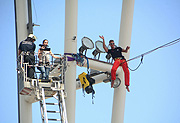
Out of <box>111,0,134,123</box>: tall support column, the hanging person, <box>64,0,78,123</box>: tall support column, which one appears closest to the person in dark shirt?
the hanging person

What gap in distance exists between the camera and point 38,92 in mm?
13125

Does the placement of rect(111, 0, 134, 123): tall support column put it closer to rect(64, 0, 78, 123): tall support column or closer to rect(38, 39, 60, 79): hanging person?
rect(64, 0, 78, 123): tall support column

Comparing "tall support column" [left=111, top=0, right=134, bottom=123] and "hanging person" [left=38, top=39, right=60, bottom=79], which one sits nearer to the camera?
"hanging person" [left=38, top=39, right=60, bottom=79]

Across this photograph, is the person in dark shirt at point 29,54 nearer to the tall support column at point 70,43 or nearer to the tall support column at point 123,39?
the tall support column at point 70,43

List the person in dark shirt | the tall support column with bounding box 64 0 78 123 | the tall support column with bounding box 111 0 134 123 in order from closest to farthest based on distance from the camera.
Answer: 1. the person in dark shirt
2. the tall support column with bounding box 64 0 78 123
3. the tall support column with bounding box 111 0 134 123

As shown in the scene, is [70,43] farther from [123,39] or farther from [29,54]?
[29,54]

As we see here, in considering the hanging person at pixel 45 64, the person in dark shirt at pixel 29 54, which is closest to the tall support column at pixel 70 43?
the person in dark shirt at pixel 29 54

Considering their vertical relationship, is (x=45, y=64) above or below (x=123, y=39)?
below

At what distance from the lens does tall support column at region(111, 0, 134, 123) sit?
62.3ft

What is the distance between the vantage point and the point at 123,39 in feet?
62.5

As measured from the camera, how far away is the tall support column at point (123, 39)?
1900 centimetres

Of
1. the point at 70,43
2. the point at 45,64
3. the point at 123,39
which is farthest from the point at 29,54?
the point at 123,39

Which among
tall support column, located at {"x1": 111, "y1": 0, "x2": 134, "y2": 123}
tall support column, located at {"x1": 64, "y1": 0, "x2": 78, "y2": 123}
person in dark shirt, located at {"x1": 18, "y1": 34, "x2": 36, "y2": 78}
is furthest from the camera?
tall support column, located at {"x1": 111, "y1": 0, "x2": 134, "y2": 123}

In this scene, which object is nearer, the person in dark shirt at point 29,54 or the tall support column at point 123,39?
the person in dark shirt at point 29,54
